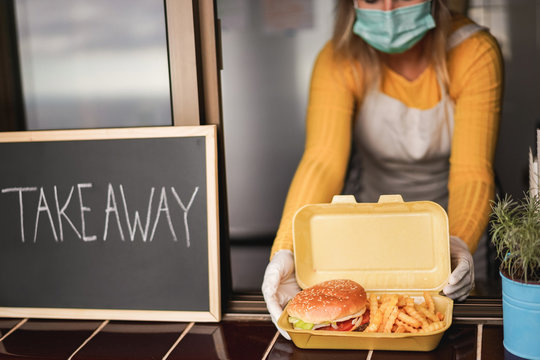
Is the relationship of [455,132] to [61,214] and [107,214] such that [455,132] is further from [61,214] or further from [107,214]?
[61,214]

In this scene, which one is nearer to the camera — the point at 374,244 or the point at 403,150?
the point at 374,244

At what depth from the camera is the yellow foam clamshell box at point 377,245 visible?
1.39 m

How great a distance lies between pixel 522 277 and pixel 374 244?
0.38m

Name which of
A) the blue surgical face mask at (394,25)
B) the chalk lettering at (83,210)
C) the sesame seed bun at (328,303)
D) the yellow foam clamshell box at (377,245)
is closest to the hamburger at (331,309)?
the sesame seed bun at (328,303)

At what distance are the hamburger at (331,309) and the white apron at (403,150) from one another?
90 centimetres

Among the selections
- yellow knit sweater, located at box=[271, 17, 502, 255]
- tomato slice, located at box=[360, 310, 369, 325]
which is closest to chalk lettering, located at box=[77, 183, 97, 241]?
yellow knit sweater, located at box=[271, 17, 502, 255]

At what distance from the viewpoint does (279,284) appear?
1419 millimetres

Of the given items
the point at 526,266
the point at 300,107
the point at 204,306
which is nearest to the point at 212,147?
the point at 204,306

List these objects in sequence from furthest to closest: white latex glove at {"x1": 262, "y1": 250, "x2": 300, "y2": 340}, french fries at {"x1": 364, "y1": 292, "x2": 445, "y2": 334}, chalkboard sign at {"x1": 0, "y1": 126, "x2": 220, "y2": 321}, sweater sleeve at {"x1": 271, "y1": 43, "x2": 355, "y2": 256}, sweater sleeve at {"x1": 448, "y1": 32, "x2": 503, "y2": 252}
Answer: sweater sleeve at {"x1": 271, "y1": 43, "x2": 355, "y2": 256} < sweater sleeve at {"x1": 448, "y1": 32, "x2": 503, "y2": 252} < chalkboard sign at {"x1": 0, "y1": 126, "x2": 220, "y2": 321} < white latex glove at {"x1": 262, "y1": 250, "x2": 300, "y2": 340} < french fries at {"x1": 364, "y1": 292, "x2": 445, "y2": 334}

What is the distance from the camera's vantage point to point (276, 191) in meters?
3.42

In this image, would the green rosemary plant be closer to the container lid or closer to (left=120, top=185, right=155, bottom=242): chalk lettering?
the container lid

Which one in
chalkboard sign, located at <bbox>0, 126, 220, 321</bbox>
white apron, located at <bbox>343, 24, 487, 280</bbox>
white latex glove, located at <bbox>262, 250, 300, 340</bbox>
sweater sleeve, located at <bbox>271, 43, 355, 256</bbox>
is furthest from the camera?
white apron, located at <bbox>343, 24, 487, 280</bbox>

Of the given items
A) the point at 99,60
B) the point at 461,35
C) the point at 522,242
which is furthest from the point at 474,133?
the point at 99,60

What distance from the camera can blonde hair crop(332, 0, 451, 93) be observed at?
1808 millimetres
